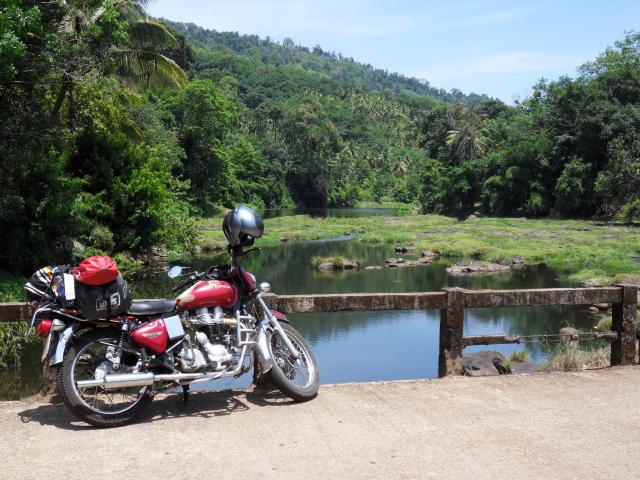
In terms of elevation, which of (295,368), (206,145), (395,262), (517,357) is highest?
(206,145)

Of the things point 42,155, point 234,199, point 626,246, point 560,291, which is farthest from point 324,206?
point 560,291

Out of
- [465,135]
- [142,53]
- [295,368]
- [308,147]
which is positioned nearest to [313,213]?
[308,147]

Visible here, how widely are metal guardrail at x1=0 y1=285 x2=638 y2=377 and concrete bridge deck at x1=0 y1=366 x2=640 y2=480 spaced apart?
2.31 feet

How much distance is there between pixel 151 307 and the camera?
5020 mm

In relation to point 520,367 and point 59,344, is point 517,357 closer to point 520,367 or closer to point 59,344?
point 520,367

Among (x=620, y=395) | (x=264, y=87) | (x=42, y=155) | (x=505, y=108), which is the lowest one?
(x=620, y=395)

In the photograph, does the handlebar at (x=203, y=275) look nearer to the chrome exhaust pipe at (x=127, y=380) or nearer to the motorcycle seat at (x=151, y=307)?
the motorcycle seat at (x=151, y=307)

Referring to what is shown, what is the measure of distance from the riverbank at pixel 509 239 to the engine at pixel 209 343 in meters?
22.3

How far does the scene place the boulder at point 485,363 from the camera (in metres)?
11.9

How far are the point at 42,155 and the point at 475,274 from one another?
2066cm

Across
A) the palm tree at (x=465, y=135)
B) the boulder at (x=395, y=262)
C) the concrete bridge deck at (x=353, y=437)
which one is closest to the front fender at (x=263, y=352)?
the concrete bridge deck at (x=353, y=437)

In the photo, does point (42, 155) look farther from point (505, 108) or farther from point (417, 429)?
point (505, 108)

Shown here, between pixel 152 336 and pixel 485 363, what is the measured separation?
909cm

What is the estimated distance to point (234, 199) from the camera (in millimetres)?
65000
